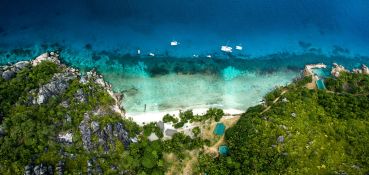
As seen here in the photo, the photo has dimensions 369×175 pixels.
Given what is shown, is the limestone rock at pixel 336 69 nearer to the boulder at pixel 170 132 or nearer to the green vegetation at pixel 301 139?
the green vegetation at pixel 301 139

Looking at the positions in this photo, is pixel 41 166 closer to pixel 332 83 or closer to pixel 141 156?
pixel 141 156

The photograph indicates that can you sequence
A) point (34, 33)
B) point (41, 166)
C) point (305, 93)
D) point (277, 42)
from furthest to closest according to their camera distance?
1. point (277, 42)
2. point (34, 33)
3. point (305, 93)
4. point (41, 166)

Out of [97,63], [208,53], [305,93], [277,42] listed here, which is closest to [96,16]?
[97,63]

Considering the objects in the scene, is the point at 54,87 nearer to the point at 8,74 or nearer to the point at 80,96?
the point at 80,96

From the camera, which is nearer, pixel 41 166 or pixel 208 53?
pixel 41 166

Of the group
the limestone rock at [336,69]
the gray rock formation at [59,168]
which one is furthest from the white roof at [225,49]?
the gray rock formation at [59,168]

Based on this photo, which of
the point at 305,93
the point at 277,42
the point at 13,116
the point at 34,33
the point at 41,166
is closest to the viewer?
the point at 41,166
